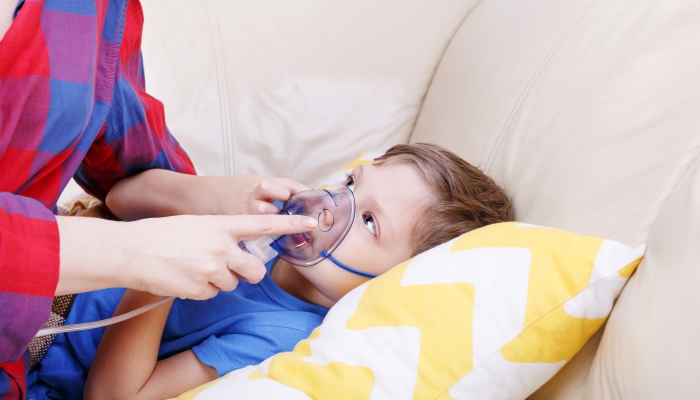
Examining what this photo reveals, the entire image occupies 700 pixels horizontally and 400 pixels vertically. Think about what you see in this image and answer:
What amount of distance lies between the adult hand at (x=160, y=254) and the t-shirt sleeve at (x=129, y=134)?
1.51 ft

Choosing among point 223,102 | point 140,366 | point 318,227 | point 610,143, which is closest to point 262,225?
point 318,227

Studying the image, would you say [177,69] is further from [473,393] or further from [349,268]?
[473,393]

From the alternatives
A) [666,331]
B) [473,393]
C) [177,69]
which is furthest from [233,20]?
[666,331]

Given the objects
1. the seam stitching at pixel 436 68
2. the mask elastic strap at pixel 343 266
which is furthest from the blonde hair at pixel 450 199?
the seam stitching at pixel 436 68

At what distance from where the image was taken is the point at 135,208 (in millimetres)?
1415

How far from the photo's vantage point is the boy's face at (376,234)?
3.92ft

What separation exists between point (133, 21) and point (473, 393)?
1.02 metres

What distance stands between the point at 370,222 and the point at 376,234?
3 centimetres

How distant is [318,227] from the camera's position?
1159mm

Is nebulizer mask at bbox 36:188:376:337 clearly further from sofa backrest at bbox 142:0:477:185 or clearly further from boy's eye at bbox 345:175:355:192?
sofa backrest at bbox 142:0:477:185

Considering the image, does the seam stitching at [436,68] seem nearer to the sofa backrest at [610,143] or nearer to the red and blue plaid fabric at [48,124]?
the sofa backrest at [610,143]

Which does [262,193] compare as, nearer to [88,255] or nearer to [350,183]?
[350,183]

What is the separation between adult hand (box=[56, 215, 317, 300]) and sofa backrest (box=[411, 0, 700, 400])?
58 cm

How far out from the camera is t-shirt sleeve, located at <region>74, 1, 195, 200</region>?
1232mm
